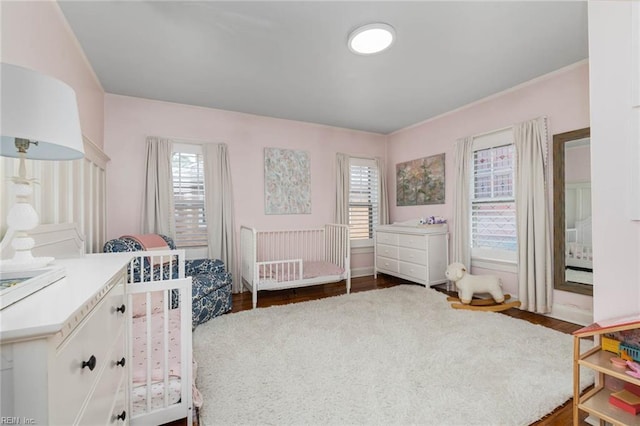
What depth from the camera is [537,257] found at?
2.79 metres

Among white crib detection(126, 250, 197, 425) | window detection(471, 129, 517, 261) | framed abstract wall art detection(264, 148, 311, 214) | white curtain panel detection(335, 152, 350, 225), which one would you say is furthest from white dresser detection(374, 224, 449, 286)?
white crib detection(126, 250, 197, 425)

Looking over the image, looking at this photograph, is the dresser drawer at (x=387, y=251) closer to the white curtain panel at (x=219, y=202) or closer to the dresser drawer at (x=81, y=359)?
the white curtain panel at (x=219, y=202)

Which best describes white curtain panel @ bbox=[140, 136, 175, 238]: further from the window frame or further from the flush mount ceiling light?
the window frame

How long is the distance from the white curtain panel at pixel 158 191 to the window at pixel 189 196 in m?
0.10

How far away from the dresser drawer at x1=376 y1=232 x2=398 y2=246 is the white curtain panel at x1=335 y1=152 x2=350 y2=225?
56cm

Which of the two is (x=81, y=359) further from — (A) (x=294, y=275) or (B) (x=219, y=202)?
(B) (x=219, y=202)

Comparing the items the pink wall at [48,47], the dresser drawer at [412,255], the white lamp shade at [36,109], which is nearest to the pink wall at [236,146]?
the pink wall at [48,47]

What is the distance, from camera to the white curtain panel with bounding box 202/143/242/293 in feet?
11.5

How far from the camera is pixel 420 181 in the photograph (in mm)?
4246

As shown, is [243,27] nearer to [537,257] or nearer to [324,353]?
[324,353]

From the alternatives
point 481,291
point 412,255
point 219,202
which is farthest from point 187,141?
point 481,291

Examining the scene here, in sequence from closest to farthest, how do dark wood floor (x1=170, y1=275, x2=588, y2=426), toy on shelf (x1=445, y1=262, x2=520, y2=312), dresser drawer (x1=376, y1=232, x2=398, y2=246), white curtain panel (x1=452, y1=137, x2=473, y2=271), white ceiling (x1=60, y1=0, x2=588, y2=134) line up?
dark wood floor (x1=170, y1=275, x2=588, y2=426)
white ceiling (x1=60, y1=0, x2=588, y2=134)
toy on shelf (x1=445, y1=262, x2=520, y2=312)
white curtain panel (x1=452, y1=137, x2=473, y2=271)
dresser drawer (x1=376, y1=232, x2=398, y2=246)

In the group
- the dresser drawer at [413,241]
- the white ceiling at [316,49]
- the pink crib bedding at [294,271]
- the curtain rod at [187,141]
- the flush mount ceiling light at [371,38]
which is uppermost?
the white ceiling at [316,49]

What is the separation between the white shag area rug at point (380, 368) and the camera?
1433mm
